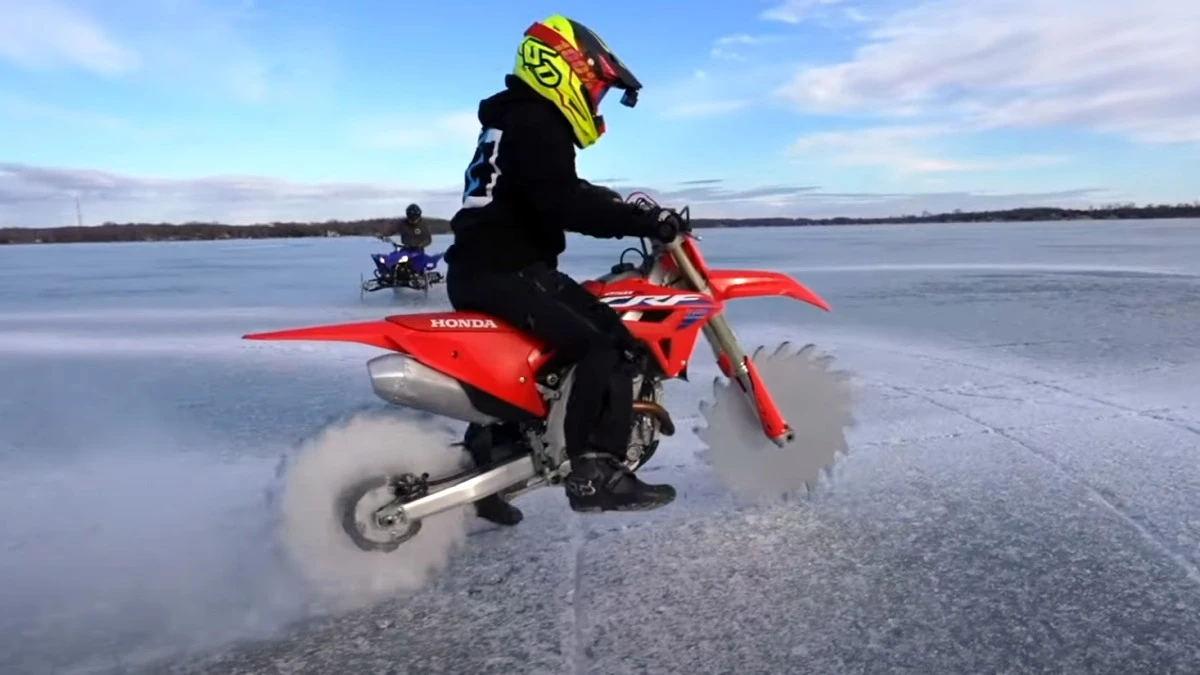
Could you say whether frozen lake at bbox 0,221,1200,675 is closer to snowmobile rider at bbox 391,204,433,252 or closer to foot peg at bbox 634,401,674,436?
foot peg at bbox 634,401,674,436

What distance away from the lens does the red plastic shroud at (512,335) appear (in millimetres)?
3348

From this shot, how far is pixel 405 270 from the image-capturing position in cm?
1666

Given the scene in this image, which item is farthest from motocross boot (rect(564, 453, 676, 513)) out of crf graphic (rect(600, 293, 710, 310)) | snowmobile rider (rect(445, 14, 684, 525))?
crf graphic (rect(600, 293, 710, 310))

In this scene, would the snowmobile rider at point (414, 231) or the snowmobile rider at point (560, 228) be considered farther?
the snowmobile rider at point (414, 231)

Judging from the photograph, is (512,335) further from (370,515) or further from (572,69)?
(572,69)

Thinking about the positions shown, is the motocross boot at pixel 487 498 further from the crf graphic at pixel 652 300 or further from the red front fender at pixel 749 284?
the red front fender at pixel 749 284

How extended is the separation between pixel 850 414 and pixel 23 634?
131 inches

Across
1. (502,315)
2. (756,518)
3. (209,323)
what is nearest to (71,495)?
(502,315)

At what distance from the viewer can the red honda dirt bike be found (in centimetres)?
336

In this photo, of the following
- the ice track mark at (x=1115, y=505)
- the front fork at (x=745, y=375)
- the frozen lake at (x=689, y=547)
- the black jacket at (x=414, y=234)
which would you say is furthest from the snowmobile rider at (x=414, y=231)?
the front fork at (x=745, y=375)

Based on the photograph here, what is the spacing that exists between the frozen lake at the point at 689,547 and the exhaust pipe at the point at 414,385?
0.38 metres

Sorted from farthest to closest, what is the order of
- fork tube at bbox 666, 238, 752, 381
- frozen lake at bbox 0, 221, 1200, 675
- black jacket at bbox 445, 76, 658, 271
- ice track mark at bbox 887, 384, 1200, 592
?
fork tube at bbox 666, 238, 752, 381 → ice track mark at bbox 887, 384, 1200, 592 → black jacket at bbox 445, 76, 658, 271 → frozen lake at bbox 0, 221, 1200, 675

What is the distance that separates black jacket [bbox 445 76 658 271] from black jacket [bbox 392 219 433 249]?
1411 cm

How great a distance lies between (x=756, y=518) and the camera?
12.9ft
